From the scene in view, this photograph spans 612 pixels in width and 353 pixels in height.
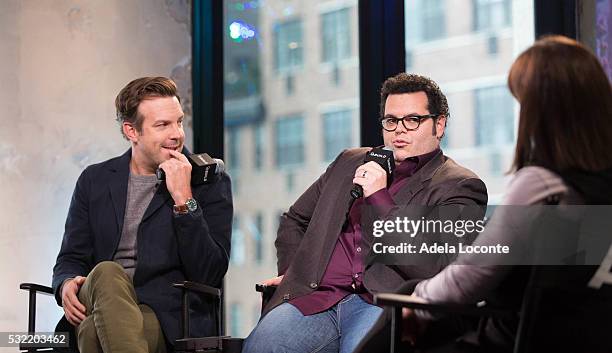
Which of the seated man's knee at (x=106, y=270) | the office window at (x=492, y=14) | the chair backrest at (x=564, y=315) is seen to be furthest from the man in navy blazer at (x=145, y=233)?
the chair backrest at (x=564, y=315)

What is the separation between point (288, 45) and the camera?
14.3 ft

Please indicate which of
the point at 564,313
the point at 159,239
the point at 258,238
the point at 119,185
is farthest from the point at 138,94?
the point at 564,313

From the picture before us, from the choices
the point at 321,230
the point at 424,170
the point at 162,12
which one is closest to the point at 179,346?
the point at 321,230

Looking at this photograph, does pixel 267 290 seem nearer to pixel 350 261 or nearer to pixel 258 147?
pixel 350 261

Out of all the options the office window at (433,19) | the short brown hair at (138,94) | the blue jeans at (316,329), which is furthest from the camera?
the office window at (433,19)

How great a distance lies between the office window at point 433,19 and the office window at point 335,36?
1.23 ft

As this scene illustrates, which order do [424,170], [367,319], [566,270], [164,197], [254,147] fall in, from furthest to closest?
[254,147]
[164,197]
[424,170]
[367,319]
[566,270]

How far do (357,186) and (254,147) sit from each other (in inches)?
62.8

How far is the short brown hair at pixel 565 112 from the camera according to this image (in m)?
1.97

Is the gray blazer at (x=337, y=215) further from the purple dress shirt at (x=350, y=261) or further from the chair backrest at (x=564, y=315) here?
the chair backrest at (x=564, y=315)

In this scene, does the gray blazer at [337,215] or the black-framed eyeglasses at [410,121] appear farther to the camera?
the black-framed eyeglasses at [410,121]

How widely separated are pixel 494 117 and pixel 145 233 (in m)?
→ 1.56

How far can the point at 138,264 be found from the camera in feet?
10.6

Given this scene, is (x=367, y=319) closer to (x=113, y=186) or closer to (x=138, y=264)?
(x=138, y=264)
